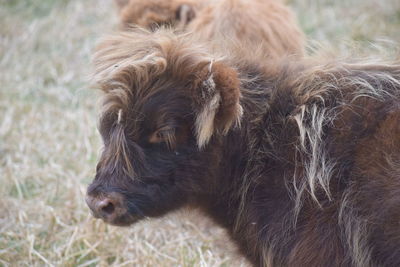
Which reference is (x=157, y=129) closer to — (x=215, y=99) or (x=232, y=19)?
(x=215, y=99)

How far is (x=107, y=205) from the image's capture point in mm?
2939

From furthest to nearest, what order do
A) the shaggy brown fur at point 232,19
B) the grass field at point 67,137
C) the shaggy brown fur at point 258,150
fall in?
the shaggy brown fur at point 232,19
the grass field at point 67,137
the shaggy brown fur at point 258,150

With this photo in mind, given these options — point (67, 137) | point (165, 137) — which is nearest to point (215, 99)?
point (165, 137)

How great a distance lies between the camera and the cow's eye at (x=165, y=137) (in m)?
2.88

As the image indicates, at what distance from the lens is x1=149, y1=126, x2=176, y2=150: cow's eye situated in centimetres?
288

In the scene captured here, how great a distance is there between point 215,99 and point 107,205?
2.34 feet

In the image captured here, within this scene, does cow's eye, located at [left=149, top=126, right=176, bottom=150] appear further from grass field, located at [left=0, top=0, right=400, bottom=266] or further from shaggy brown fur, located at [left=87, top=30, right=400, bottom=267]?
grass field, located at [left=0, top=0, right=400, bottom=266]

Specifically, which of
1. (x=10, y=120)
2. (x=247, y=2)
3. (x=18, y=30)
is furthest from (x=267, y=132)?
(x=18, y=30)

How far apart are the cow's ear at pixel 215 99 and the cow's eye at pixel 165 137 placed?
119mm

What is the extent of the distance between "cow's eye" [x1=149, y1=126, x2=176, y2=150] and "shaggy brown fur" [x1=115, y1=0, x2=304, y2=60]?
150 cm

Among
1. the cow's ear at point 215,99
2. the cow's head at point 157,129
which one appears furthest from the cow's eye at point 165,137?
the cow's ear at point 215,99

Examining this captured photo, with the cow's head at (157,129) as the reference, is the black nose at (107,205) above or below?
below

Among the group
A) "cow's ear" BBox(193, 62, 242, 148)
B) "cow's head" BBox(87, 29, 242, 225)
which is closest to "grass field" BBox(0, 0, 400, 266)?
"cow's head" BBox(87, 29, 242, 225)

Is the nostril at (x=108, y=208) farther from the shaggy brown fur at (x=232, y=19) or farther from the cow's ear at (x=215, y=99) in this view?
the shaggy brown fur at (x=232, y=19)
